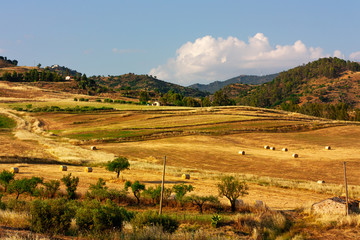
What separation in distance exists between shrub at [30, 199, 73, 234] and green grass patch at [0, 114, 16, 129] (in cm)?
7612

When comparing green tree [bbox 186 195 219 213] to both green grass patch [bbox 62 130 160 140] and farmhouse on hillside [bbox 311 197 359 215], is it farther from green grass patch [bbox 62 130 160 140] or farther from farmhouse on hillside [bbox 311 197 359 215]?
green grass patch [bbox 62 130 160 140]

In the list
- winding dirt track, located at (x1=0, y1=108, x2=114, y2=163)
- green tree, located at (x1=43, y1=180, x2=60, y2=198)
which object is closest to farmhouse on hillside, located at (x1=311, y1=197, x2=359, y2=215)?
green tree, located at (x1=43, y1=180, x2=60, y2=198)

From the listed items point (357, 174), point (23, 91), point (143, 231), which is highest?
point (23, 91)

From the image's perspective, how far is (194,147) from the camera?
64125 millimetres

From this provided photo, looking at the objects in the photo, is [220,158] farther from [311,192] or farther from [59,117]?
[59,117]

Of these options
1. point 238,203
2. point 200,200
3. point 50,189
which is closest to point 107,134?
point 50,189

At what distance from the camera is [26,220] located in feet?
62.3

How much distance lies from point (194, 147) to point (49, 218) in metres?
46.4

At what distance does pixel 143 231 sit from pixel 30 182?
16.8 m

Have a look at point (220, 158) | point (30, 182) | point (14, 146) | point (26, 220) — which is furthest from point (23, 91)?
point (26, 220)

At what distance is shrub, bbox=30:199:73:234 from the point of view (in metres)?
18.5

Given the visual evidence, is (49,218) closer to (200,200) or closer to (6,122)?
(200,200)

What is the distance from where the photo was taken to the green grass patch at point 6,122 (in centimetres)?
8656

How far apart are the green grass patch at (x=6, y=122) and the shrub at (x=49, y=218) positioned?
250 feet
